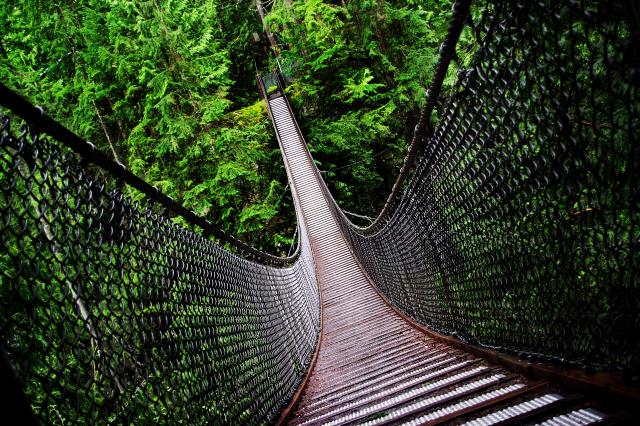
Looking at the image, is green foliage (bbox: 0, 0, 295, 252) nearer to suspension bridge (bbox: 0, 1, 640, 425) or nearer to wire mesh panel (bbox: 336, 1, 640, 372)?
suspension bridge (bbox: 0, 1, 640, 425)

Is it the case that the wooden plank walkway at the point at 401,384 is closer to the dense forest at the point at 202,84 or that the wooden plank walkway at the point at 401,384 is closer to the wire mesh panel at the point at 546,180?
the wire mesh panel at the point at 546,180

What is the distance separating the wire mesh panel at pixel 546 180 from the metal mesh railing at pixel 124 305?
1.18 meters

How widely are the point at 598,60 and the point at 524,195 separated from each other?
58cm

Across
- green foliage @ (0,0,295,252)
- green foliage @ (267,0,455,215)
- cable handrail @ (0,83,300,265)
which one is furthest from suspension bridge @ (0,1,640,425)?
green foliage @ (267,0,455,215)

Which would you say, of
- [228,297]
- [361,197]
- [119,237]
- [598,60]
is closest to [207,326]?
[228,297]

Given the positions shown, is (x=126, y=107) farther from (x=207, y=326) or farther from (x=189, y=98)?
(x=207, y=326)

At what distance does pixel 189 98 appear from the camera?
30.3 ft

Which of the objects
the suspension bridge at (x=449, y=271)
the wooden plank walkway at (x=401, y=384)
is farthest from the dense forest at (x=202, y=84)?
the suspension bridge at (x=449, y=271)

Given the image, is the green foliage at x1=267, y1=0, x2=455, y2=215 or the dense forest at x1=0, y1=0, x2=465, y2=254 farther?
the green foliage at x1=267, y1=0, x2=455, y2=215

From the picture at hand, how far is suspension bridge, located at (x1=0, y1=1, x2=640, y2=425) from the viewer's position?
34.9 inches

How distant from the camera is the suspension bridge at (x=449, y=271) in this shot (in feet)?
2.91

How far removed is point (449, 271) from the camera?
7.81 feet

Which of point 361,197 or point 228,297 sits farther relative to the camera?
point 361,197

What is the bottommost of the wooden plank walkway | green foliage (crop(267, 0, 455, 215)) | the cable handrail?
the wooden plank walkway
